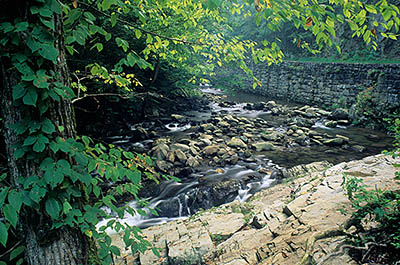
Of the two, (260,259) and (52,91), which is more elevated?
(52,91)

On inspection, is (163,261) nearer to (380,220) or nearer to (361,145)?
(380,220)

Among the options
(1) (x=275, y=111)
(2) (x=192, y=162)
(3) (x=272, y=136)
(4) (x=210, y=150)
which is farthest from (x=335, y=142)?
(1) (x=275, y=111)

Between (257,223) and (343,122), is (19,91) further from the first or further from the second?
(343,122)

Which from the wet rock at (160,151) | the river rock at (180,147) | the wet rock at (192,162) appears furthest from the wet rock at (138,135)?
the wet rock at (192,162)

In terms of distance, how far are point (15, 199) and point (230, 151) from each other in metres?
7.27

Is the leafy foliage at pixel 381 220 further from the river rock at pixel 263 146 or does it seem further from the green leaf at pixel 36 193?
the river rock at pixel 263 146

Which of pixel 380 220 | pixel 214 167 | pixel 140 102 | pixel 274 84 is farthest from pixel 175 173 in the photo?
pixel 274 84

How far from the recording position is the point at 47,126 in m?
1.37

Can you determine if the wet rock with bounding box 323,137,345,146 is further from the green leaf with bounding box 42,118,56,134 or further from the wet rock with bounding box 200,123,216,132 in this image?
the green leaf with bounding box 42,118,56,134

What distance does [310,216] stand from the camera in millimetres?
3074

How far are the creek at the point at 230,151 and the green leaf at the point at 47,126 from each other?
423cm

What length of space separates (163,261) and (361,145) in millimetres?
8455

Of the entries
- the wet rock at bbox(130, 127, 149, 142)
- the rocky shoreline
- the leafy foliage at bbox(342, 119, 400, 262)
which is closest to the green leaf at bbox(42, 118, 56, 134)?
the leafy foliage at bbox(342, 119, 400, 262)

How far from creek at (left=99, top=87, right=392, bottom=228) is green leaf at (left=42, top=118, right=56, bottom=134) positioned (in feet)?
13.9
